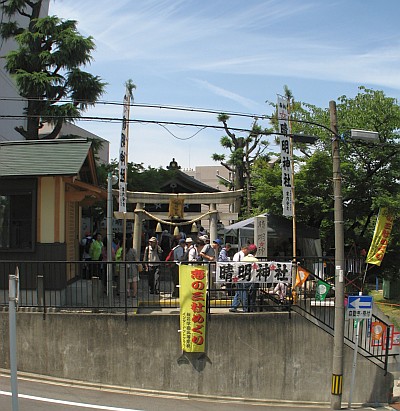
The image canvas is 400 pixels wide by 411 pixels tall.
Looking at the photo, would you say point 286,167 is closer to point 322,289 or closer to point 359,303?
point 322,289

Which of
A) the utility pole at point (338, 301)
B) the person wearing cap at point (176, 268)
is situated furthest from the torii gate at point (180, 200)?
the utility pole at point (338, 301)

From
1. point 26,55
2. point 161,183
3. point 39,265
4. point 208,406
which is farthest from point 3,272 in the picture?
point 161,183

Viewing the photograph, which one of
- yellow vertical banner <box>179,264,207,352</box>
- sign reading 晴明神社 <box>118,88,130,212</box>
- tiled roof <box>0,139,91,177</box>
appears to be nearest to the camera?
yellow vertical banner <box>179,264,207,352</box>

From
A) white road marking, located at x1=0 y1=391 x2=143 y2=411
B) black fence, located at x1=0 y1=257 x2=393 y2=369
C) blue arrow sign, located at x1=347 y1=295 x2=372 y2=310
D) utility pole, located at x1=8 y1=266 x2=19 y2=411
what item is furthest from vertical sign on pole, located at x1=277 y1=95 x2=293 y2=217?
utility pole, located at x1=8 y1=266 x2=19 y2=411

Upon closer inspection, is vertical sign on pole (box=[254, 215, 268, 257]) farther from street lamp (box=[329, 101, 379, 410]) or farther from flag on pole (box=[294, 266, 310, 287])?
street lamp (box=[329, 101, 379, 410])

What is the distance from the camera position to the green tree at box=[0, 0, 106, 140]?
734 inches

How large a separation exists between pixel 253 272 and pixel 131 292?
2856mm

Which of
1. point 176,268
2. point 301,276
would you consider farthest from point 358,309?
point 176,268

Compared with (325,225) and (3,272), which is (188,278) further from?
(325,225)

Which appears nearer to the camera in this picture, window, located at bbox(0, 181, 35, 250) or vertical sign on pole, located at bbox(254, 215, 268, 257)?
window, located at bbox(0, 181, 35, 250)

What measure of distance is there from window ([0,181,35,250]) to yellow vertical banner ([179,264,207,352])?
415 cm

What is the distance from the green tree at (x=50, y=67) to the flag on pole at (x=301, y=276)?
11409 mm

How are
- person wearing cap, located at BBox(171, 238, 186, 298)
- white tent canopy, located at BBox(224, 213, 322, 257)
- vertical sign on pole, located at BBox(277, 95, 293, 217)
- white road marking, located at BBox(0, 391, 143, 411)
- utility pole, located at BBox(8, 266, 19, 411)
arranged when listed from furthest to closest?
1. white tent canopy, located at BBox(224, 213, 322, 257)
2. vertical sign on pole, located at BBox(277, 95, 293, 217)
3. person wearing cap, located at BBox(171, 238, 186, 298)
4. white road marking, located at BBox(0, 391, 143, 411)
5. utility pole, located at BBox(8, 266, 19, 411)

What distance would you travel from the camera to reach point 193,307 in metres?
10.3
